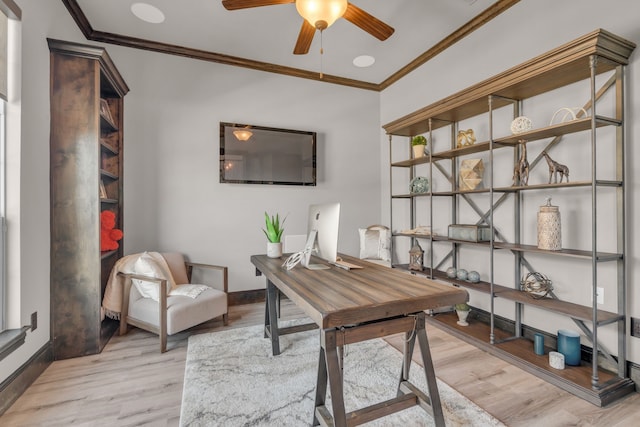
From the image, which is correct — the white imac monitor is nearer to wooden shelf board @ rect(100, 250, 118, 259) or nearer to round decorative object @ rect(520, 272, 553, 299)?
round decorative object @ rect(520, 272, 553, 299)

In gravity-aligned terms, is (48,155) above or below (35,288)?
above

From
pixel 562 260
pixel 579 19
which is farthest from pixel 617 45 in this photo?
pixel 562 260

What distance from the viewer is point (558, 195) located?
2334 millimetres

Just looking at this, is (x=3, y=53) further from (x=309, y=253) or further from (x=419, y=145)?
(x=419, y=145)

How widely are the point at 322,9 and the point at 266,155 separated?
209 centimetres

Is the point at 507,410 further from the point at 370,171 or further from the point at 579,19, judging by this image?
the point at 370,171

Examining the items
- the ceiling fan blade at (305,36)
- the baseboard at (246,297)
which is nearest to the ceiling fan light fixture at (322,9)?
the ceiling fan blade at (305,36)

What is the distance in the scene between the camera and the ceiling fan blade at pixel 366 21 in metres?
2.02

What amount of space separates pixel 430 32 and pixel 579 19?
4.13 ft

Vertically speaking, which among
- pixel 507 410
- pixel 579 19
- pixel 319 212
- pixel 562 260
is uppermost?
pixel 579 19

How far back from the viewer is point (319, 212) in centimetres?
208

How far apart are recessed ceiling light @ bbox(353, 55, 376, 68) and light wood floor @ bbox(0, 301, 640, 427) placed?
122 inches

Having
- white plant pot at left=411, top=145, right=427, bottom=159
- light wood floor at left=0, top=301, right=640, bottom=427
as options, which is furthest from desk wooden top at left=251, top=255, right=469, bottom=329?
white plant pot at left=411, top=145, right=427, bottom=159

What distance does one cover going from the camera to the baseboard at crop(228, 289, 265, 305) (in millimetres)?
3631
